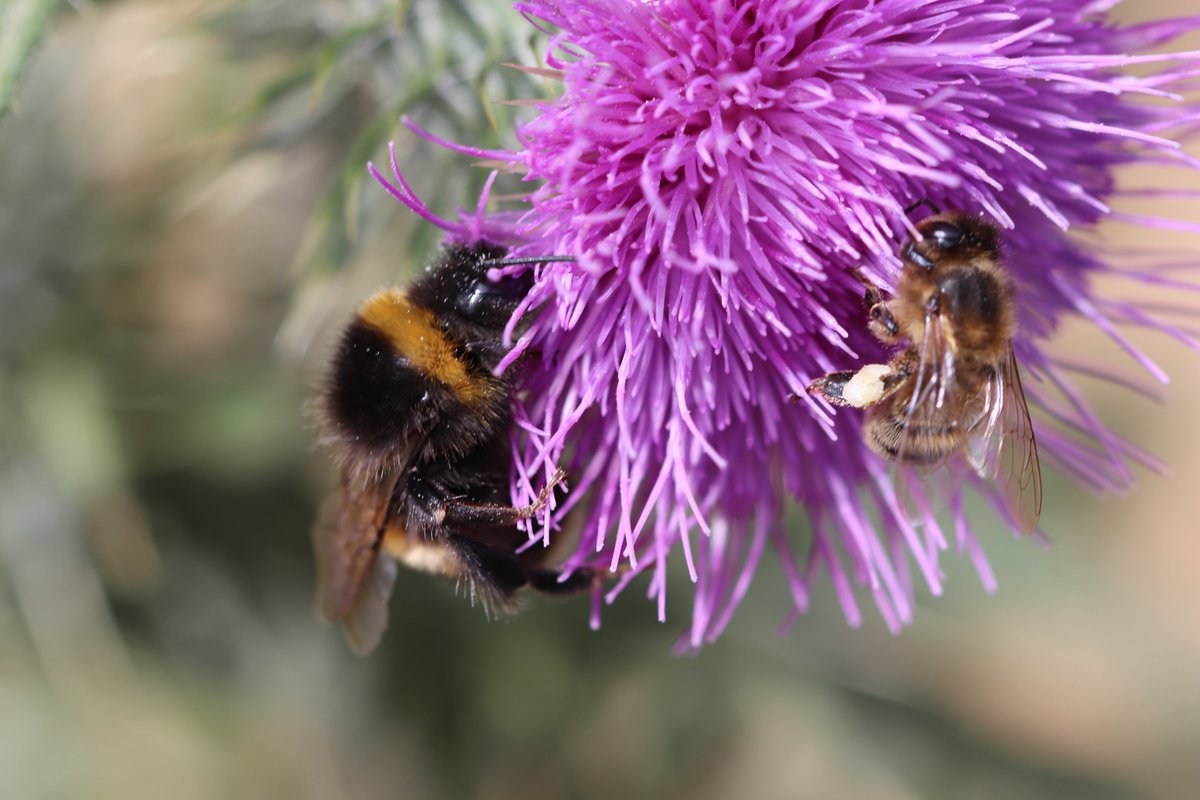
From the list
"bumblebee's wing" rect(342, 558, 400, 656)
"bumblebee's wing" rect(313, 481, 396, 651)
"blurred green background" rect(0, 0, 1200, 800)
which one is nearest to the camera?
"bumblebee's wing" rect(313, 481, 396, 651)

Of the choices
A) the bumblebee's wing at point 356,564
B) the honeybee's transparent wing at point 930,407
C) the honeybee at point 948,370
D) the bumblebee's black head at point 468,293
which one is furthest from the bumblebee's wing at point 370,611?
the honeybee's transparent wing at point 930,407

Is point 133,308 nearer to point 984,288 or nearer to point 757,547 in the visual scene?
point 757,547

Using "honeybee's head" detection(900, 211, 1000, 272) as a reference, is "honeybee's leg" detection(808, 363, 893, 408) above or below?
below

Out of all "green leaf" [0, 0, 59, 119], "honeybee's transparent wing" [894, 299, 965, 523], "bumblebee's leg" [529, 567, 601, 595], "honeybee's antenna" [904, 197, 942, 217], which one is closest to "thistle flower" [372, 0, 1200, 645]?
"honeybee's antenna" [904, 197, 942, 217]

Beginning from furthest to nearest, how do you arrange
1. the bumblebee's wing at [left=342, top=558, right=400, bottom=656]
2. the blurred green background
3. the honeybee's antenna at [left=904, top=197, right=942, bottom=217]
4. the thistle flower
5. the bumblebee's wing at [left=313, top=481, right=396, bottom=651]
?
the blurred green background < the bumblebee's wing at [left=342, top=558, right=400, bottom=656] < the bumblebee's wing at [left=313, top=481, right=396, bottom=651] < the honeybee's antenna at [left=904, top=197, right=942, bottom=217] < the thistle flower

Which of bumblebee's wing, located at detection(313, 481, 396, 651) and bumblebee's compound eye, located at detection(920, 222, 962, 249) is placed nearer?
bumblebee's compound eye, located at detection(920, 222, 962, 249)

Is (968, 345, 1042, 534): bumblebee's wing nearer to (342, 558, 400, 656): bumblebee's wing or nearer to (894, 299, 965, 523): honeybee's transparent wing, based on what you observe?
(894, 299, 965, 523): honeybee's transparent wing

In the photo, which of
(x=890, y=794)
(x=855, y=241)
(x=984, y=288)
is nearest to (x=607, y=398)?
(x=855, y=241)
